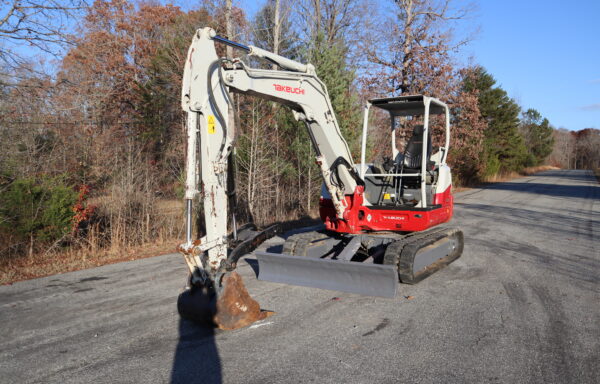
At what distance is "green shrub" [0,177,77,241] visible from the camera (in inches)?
329

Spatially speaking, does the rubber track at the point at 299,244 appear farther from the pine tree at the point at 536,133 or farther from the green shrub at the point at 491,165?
the pine tree at the point at 536,133

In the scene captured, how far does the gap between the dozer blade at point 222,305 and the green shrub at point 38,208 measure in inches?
209

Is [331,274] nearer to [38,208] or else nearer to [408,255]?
[408,255]

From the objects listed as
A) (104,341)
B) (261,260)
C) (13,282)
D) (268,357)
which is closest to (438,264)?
(261,260)

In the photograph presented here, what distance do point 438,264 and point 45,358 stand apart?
591cm

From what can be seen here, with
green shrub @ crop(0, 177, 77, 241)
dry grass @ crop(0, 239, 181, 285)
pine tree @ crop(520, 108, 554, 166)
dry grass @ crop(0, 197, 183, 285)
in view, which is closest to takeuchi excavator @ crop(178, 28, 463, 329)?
dry grass @ crop(0, 239, 181, 285)

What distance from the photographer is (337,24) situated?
26016 mm

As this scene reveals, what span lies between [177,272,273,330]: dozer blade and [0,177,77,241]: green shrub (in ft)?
17.4

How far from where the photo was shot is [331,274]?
20.1 ft

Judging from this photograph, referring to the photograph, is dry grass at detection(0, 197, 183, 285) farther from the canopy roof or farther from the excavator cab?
the canopy roof

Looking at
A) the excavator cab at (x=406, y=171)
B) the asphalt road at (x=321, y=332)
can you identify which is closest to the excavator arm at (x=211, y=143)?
the asphalt road at (x=321, y=332)

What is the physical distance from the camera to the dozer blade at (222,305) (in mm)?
4891

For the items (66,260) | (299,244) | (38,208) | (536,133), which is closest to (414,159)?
(299,244)

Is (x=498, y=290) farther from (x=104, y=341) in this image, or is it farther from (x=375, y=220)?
(x=104, y=341)
